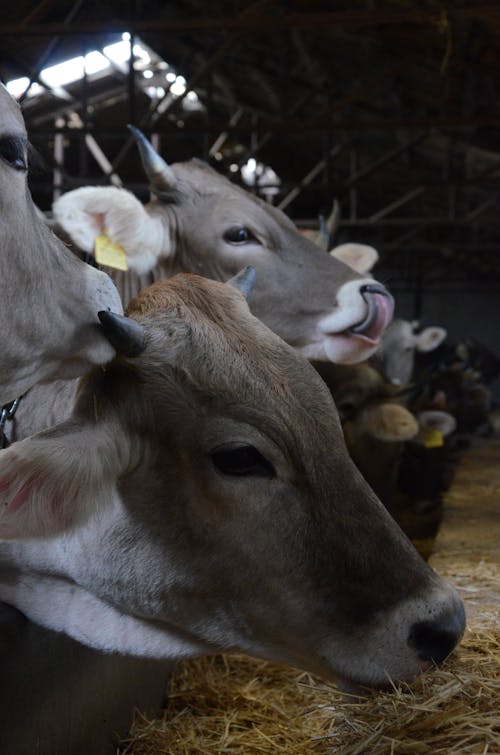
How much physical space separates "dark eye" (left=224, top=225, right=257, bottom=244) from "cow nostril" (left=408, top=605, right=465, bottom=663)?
2502 millimetres

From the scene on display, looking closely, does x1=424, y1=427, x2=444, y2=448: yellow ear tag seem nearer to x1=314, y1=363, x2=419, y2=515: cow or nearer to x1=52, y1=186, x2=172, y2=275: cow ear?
x1=314, y1=363, x2=419, y2=515: cow

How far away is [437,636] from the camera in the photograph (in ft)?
6.58

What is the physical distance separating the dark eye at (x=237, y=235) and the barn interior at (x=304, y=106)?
3.62 ft

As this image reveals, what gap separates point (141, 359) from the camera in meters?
2.18

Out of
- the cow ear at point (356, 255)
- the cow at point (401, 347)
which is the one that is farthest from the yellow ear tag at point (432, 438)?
the cow at point (401, 347)

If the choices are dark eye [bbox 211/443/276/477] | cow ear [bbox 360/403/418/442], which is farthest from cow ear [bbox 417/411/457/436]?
dark eye [bbox 211/443/276/477]

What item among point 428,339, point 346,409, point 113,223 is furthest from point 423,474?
point 113,223

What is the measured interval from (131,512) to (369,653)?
0.60m

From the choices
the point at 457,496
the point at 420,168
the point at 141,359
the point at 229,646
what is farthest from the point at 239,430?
the point at 420,168

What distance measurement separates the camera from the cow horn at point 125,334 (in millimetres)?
2145

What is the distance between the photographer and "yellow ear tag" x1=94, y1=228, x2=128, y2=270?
12.0ft

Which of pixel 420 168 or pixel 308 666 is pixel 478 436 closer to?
pixel 420 168

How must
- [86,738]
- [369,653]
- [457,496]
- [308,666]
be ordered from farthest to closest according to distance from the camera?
[457,496], [86,738], [308,666], [369,653]

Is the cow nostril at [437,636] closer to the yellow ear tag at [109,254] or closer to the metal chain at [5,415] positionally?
the metal chain at [5,415]
